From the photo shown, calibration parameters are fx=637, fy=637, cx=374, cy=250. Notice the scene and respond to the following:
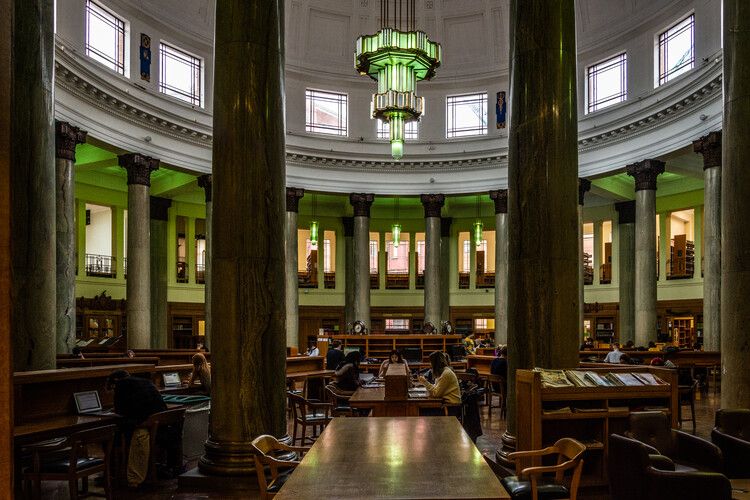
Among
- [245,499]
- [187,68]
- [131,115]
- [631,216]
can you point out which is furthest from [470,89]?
[245,499]

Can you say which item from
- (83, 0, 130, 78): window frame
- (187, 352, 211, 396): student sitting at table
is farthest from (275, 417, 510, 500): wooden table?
(83, 0, 130, 78): window frame

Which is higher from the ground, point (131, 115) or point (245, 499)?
point (131, 115)

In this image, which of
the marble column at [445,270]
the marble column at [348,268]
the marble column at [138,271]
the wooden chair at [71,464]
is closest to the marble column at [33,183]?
the wooden chair at [71,464]

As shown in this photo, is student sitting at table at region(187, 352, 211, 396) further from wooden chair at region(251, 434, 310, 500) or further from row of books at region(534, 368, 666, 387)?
row of books at region(534, 368, 666, 387)

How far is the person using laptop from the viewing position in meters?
6.80

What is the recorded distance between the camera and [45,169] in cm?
727

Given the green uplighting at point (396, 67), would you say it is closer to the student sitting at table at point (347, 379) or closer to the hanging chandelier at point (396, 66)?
the hanging chandelier at point (396, 66)

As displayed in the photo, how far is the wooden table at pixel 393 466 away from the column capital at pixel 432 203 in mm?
18220

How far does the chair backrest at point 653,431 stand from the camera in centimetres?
580

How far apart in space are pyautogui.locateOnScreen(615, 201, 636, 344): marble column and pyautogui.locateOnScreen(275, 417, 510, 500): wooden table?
2005 cm

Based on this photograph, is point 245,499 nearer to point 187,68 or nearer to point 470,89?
point 187,68

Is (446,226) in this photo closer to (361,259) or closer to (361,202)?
(361,202)

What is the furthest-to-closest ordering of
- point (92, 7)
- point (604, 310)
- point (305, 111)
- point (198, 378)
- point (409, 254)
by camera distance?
1. point (409, 254)
2. point (604, 310)
3. point (305, 111)
4. point (92, 7)
5. point (198, 378)

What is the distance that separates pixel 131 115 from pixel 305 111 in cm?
703
